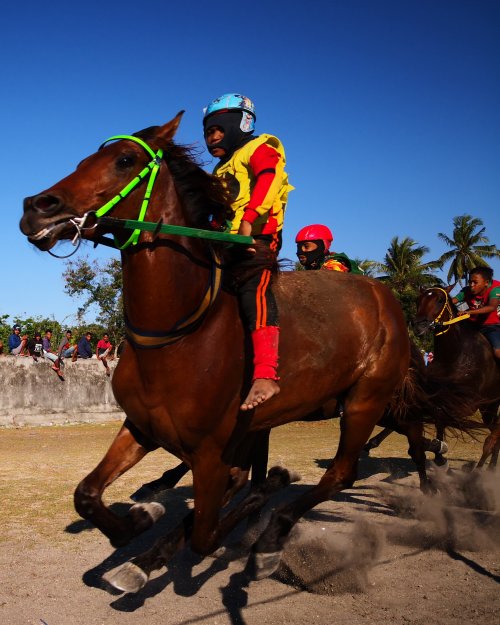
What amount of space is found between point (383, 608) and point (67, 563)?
8.14ft

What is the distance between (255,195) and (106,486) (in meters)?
2.11

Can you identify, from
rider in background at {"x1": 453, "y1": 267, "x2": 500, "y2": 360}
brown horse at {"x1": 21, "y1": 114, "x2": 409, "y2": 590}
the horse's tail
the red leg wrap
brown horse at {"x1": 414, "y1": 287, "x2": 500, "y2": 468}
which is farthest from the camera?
rider in background at {"x1": 453, "y1": 267, "x2": 500, "y2": 360}

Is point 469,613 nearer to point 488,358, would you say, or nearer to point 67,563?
point 67,563

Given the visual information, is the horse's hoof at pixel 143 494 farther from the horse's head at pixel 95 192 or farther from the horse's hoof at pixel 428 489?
the horse's hoof at pixel 428 489

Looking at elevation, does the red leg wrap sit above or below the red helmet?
below

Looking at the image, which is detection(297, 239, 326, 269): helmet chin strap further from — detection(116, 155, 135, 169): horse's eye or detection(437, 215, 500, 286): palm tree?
detection(437, 215, 500, 286): palm tree

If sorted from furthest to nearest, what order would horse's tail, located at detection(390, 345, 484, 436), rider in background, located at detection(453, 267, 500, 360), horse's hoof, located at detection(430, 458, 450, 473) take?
rider in background, located at detection(453, 267, 500, 360)
horse's hoof, located at detection(430, 458, 450, 473)
horse's tail, located at detection(390, 345, 484, 436)

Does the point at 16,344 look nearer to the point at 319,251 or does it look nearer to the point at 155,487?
the point at 319,251

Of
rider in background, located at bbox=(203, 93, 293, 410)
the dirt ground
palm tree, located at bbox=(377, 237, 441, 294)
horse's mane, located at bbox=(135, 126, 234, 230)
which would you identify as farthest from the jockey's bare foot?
palm tree, located at bbox=(377, 237, 441, 294)

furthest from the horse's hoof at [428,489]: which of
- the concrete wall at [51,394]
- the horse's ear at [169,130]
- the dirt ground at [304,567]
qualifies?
the concrete wall at [51,394]

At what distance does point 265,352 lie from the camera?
3957 mm

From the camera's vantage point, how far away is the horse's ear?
12.9 ft

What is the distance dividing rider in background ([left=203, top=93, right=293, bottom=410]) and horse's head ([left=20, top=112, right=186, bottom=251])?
1.75 feet

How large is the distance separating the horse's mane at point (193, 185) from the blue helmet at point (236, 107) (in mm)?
463
